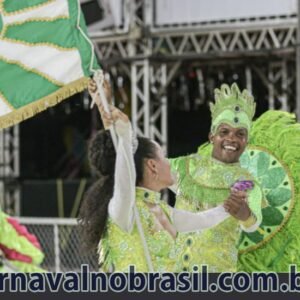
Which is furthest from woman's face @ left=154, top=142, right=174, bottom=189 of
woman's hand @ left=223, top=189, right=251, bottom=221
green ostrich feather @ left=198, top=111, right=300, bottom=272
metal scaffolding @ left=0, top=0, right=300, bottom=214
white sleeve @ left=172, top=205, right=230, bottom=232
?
metal scaffolding @ left=0, top=0, right=300, bottom=214

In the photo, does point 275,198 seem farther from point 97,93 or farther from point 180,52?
point 180,52

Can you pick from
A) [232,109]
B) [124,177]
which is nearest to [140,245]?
[124,177]

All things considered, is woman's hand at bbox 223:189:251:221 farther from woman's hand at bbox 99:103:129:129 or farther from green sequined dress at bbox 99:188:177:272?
woman's hand at bbox 99:103:129:129

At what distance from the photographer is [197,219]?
12.2 ft

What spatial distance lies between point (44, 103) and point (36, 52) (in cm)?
22

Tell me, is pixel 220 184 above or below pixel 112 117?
below

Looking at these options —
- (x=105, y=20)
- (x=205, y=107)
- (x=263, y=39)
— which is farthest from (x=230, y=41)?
(x=205, y=107)

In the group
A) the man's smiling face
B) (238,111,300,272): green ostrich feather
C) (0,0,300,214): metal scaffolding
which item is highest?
the man's smiling face

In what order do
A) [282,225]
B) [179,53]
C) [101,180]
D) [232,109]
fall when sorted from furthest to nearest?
[179,53]
[282,225]
[232,109]
[101,180]

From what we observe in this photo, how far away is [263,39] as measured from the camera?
969cm

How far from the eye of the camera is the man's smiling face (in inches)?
156

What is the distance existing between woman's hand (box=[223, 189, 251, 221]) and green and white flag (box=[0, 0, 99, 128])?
765 millimetres

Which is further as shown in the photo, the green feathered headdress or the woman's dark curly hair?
the green feathered headdress

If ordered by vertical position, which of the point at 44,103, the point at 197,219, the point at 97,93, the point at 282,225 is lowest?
the point at 282,225
